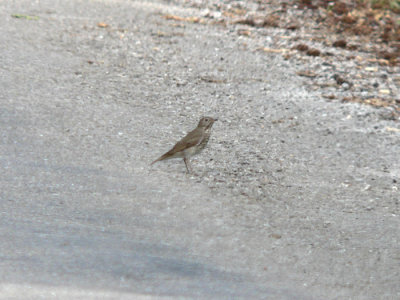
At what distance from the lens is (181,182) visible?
547 cm

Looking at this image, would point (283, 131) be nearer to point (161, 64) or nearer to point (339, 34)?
point (161, 64)

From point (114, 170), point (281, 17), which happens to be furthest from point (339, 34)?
point (114, 170)

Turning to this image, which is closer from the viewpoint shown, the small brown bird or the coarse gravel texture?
the coarse gravel texture

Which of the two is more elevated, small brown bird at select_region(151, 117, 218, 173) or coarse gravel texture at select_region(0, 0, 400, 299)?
small brown bird at select_region(151, 117, 218, 173)

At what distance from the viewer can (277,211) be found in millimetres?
5090

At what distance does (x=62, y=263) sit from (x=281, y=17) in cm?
1092

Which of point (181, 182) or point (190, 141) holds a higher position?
point (190, 141)

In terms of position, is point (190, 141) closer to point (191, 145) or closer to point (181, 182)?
point (191, 145)

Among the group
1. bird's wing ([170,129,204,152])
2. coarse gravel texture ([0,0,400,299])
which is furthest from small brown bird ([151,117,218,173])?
coarse gravel texture ([0,0,400,299])

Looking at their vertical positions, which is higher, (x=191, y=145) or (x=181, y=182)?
(x=191, y=145)

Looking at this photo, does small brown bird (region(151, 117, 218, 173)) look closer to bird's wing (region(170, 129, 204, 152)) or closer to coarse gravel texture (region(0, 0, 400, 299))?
bird's wing (region(170, 129, 204, 152))

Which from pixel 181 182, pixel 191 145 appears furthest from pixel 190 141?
pixel 181 182

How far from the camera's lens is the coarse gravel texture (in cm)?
394

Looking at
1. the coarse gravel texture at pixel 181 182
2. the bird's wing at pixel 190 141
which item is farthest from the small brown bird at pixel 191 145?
the coarse gravel texture at pixel 181 182
